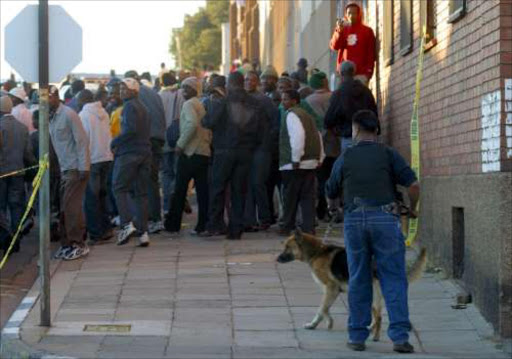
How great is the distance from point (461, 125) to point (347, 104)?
145 inches

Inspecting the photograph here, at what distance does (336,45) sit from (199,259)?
13.4 feet

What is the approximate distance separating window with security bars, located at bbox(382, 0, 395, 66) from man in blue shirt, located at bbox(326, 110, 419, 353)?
708 centimetres

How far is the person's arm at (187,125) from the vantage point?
641 inches

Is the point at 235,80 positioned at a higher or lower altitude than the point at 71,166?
higher

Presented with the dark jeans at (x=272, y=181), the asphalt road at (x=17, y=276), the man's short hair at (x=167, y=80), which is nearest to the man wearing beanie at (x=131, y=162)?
the asphalt road at (x=17, y=276)

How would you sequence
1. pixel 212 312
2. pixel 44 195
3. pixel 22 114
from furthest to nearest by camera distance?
pixel 22 114 → pixel 212 312 → pixel 44 195

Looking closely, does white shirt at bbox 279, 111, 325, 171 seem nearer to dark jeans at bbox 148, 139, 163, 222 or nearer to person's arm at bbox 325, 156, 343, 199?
dark jeans at bbox 148, 139, 163, 222

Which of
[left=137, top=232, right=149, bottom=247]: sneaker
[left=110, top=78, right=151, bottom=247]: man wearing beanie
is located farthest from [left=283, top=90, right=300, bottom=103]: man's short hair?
[left=137, top=232, right=149, bottom=247]: sneaker

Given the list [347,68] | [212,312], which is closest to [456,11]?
[212,312]

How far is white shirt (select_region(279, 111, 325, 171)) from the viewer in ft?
50.5

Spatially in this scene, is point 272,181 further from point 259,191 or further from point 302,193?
point 302,193

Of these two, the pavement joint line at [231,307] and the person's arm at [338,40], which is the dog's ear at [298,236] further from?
the person's arm at [338,40]

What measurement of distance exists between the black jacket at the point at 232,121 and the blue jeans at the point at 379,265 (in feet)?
20.2

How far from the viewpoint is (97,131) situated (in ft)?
52.6
